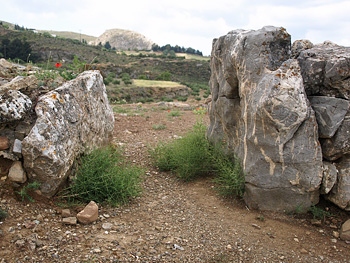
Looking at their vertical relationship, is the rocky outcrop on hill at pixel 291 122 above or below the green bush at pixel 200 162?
above

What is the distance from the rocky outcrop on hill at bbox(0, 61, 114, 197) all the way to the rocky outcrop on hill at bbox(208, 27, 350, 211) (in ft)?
6.63

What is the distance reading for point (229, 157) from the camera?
16.5 feet

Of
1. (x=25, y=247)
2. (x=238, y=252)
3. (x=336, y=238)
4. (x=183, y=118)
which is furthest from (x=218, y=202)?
(x=183, y=118)

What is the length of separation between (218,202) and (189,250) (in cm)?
113

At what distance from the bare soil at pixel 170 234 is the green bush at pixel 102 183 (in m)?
0.16

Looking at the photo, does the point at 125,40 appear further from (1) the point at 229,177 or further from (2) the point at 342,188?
(2) the point at 342,188

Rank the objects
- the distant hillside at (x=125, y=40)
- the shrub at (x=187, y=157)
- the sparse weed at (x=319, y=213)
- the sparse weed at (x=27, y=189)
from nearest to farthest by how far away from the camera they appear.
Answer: the sparse weed at (x=27, y=189) < the sparse weed at (x=319, y=213) < the shrub at (x=187, y=157) < the distant hillside at (x=125, y=40)

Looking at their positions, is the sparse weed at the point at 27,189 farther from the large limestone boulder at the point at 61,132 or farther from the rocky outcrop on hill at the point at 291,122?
the rocky outcrop on hill at the point at 291,122

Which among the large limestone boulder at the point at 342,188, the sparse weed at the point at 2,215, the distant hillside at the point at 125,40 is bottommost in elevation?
the sparse weed at the point at 2,215

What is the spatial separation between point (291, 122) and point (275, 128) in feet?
0.59

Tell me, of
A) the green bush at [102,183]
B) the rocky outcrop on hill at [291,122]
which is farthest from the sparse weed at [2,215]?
the rocky outcrop on hill at [291,122]

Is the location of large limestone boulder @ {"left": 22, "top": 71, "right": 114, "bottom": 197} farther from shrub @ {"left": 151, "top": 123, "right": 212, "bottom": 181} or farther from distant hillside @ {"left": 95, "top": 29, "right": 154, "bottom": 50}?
distant hillside @ {"left": 95, "top": 29, "right": 154, "bottom": 50}

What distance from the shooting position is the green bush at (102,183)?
4016mm

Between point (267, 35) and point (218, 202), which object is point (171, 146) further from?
point (267, 35)
